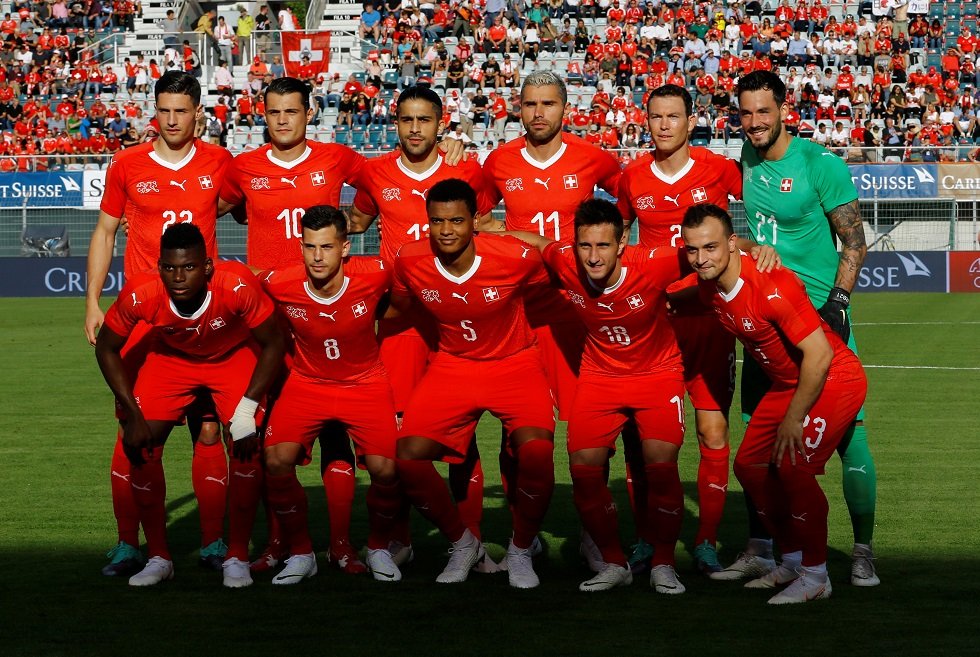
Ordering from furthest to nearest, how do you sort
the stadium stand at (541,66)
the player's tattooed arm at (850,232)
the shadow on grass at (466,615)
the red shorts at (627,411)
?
the stadium stand at (541,66), the player's tattooed arm at (850,232), the red shorts at (627,411), the shadow on grass at (466,615)

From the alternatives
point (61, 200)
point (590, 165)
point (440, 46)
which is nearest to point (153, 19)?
point (440, 46)

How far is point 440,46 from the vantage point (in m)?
35.3

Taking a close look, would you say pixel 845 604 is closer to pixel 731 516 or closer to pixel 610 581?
pixel 610 581

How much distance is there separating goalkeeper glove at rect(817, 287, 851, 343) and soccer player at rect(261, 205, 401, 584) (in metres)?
2.27

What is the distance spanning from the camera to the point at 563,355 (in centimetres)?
734

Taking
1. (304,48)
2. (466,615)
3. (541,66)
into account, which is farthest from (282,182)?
(304,48)

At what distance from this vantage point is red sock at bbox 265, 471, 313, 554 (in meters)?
6.67

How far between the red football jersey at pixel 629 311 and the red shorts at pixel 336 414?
110 centimetres

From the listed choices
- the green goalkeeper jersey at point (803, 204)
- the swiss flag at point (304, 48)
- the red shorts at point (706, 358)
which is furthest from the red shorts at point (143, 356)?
the swiss flag at point (304, 48)

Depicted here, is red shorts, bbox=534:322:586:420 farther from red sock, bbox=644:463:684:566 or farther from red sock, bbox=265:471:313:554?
red sock, bbox=265:471:313:554

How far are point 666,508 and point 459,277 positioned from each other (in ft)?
5.16

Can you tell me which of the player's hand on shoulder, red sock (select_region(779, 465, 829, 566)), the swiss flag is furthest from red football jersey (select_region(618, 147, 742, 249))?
the swiss flag

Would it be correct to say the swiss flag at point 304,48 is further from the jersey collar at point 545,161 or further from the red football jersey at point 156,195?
the jersey collar at point 545,161

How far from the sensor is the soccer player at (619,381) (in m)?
6.42
